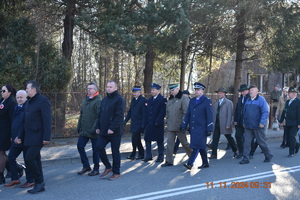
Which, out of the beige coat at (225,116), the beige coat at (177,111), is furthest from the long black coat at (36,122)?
the beige coat at (225,116)

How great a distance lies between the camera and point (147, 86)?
1545cm

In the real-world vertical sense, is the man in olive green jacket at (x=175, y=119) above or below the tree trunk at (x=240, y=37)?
below

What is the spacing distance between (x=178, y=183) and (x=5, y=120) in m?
3.54

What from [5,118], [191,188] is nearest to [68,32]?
[5,118]

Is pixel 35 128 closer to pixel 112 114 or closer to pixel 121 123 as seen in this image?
pixel 112 114

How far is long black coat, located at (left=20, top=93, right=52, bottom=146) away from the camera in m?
6.11

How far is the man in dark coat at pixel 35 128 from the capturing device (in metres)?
6.09

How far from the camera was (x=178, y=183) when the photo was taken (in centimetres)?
688

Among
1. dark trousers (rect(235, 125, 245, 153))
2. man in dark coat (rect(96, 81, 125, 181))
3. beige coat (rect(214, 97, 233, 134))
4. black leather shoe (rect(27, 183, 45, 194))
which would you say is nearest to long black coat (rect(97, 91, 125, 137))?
man in dark coat (rect(96, 81, 125, 181))

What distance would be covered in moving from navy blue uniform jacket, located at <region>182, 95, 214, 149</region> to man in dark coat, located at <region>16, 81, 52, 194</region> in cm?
333

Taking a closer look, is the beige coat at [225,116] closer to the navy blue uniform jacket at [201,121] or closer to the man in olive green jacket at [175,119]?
the man in olive green jacket at [175,119]

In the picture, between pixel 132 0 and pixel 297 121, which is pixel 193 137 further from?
pixel 132 0

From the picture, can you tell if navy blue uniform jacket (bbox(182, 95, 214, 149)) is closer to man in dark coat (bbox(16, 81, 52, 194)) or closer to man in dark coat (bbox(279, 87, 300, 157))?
man in dark coat (bbox(279, 87, 300, 157))

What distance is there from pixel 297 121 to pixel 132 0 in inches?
285
